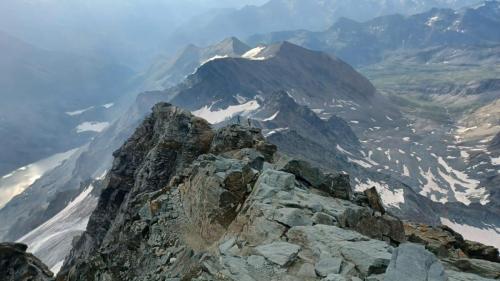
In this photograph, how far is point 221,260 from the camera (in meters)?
24.1

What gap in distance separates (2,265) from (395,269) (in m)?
47.7

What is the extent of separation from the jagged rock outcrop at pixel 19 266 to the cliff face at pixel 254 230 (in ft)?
10.0

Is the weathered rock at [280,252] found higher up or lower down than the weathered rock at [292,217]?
lower down

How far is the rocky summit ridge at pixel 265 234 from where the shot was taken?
22.3m

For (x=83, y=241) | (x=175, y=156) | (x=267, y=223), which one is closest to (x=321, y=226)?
(x=267, y=223)

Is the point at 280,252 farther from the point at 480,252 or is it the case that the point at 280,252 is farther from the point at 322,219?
the point at 480,252

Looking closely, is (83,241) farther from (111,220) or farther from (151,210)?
(151,210)

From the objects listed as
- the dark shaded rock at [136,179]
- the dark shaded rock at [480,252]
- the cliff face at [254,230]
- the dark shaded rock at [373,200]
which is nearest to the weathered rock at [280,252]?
the cliff face at [254,230]

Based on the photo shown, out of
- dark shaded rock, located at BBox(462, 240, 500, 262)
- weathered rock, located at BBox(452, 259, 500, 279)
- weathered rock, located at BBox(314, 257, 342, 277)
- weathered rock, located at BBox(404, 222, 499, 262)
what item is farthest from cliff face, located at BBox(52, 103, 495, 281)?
dark shaded rock, located at BBox(462, 240, 500, 262)

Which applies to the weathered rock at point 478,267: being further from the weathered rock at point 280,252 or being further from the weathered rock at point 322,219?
the weathered rock at point 280,252

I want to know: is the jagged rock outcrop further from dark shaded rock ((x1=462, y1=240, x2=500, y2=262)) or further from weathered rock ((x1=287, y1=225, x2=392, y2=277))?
dark shaded rock ((x1=462, y1=240, x2=500, y2=262))

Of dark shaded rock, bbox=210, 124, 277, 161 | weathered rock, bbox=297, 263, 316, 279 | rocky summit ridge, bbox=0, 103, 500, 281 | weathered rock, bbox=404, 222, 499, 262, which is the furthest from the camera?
dark shaded rock, bbox=210, 124, 277, 161

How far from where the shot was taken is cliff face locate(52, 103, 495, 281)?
Answer: 22359 millimetres

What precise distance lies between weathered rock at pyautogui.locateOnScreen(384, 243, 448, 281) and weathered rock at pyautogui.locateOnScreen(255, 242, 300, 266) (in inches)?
181
